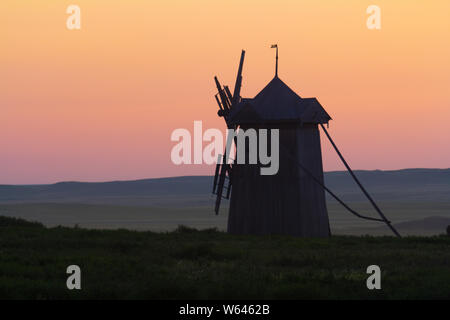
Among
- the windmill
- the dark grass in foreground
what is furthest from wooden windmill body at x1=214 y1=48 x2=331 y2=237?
the dark grass in foreground

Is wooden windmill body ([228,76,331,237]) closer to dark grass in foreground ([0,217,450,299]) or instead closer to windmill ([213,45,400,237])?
windmill ([213,45,400,237])

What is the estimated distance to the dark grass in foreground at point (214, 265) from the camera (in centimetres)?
1820

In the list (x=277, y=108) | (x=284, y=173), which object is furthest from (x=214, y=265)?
(x=277, y=108)

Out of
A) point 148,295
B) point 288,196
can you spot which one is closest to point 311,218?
point 288,196

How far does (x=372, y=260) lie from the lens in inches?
996

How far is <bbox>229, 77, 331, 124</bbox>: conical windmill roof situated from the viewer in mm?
34875

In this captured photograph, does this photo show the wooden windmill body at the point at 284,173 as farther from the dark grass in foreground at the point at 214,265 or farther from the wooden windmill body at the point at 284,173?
the dark grass in foreground at the point at 214,265

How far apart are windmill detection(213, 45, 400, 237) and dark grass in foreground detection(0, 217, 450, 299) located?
7.10 feet

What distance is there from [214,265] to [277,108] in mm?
13015

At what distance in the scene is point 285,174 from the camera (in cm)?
3506

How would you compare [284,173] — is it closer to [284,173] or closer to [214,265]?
[284,173]

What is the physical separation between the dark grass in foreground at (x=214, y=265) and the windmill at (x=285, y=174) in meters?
2.16

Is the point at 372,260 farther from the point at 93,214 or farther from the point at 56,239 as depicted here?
the point at 93,214

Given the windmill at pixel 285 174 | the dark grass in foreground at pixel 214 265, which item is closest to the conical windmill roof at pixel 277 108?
the windmill at pixel 285 174
